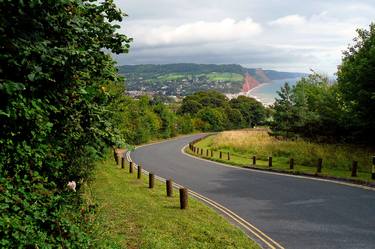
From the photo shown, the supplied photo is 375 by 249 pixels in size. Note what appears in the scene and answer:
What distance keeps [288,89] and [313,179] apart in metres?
32.4

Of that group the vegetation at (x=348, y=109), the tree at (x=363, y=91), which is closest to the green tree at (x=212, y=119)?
the vegetation at (x=348, y=109)

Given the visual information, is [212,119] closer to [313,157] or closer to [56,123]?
[313,157]

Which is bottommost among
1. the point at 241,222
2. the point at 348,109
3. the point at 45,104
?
the point at 241,222

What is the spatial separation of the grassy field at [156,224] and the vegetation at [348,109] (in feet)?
43.8

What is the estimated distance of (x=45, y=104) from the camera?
242 inches

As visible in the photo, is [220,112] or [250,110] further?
[250,110]

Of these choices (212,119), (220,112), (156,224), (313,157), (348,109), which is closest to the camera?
(156,224)

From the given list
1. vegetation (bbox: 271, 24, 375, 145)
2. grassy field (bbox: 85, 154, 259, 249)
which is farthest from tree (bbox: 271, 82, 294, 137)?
grassy field (bbox: 85, 154, 259, 249)

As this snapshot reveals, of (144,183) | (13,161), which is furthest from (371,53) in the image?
(13,161)

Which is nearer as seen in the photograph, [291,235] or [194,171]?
[291,235]

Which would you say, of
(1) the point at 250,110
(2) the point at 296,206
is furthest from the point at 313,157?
(1) the point at 250,110

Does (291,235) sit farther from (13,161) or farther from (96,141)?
(13,161)

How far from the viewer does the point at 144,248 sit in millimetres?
9148

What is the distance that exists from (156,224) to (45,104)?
6.42 meters
